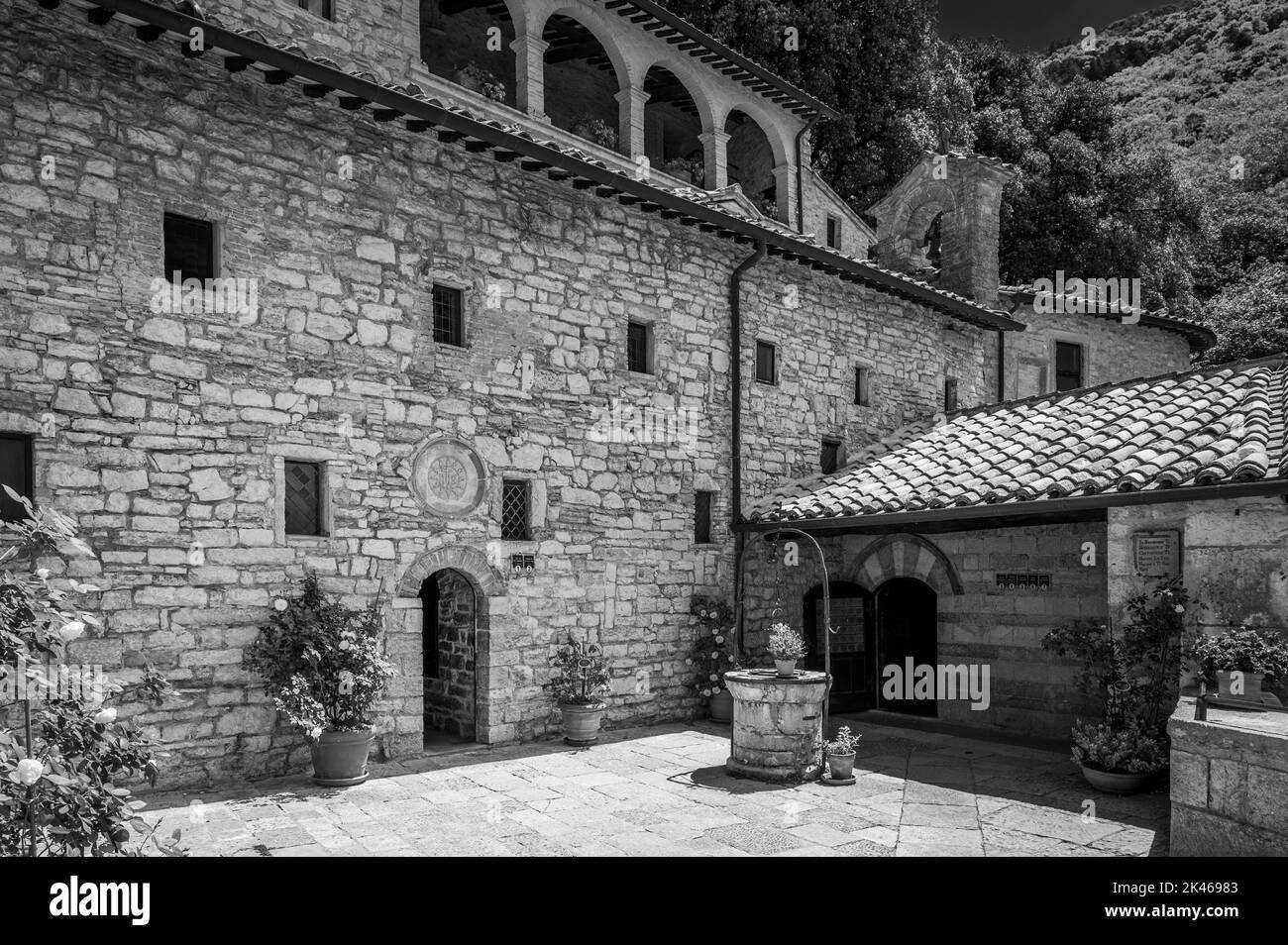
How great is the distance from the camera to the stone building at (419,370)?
6.81m

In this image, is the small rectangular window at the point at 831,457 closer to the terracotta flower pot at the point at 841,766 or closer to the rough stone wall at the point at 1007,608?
the rough stone wall at the point at 1007,608

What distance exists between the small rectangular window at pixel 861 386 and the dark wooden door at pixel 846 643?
2.75 m

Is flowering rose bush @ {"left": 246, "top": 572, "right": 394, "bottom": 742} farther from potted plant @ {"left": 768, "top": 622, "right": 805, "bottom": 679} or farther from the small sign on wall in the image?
the small sign on wall

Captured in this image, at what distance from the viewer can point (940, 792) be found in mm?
7566

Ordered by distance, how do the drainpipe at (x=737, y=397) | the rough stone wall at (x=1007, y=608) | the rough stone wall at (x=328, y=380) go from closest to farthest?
the rough stone wall at (x=328, y=380), the rough stone wall at (x=1007, y=608), the drainpipe at (x=737, y=397)

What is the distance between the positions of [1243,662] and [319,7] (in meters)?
11.0

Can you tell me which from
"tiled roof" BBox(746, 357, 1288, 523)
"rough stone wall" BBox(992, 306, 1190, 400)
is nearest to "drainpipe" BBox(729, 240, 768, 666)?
"tiled roof" BBox(746, 357, 1288, 523)

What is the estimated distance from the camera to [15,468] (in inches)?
255

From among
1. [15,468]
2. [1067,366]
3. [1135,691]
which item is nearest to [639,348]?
[1135,691]

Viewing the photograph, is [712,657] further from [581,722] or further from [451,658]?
[451,658]

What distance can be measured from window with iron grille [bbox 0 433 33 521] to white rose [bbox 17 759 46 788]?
4334 mm

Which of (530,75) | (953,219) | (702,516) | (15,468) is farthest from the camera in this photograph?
(953,219)

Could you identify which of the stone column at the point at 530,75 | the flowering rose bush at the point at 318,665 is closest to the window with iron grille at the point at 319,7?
the stone column at the point at 530,75
